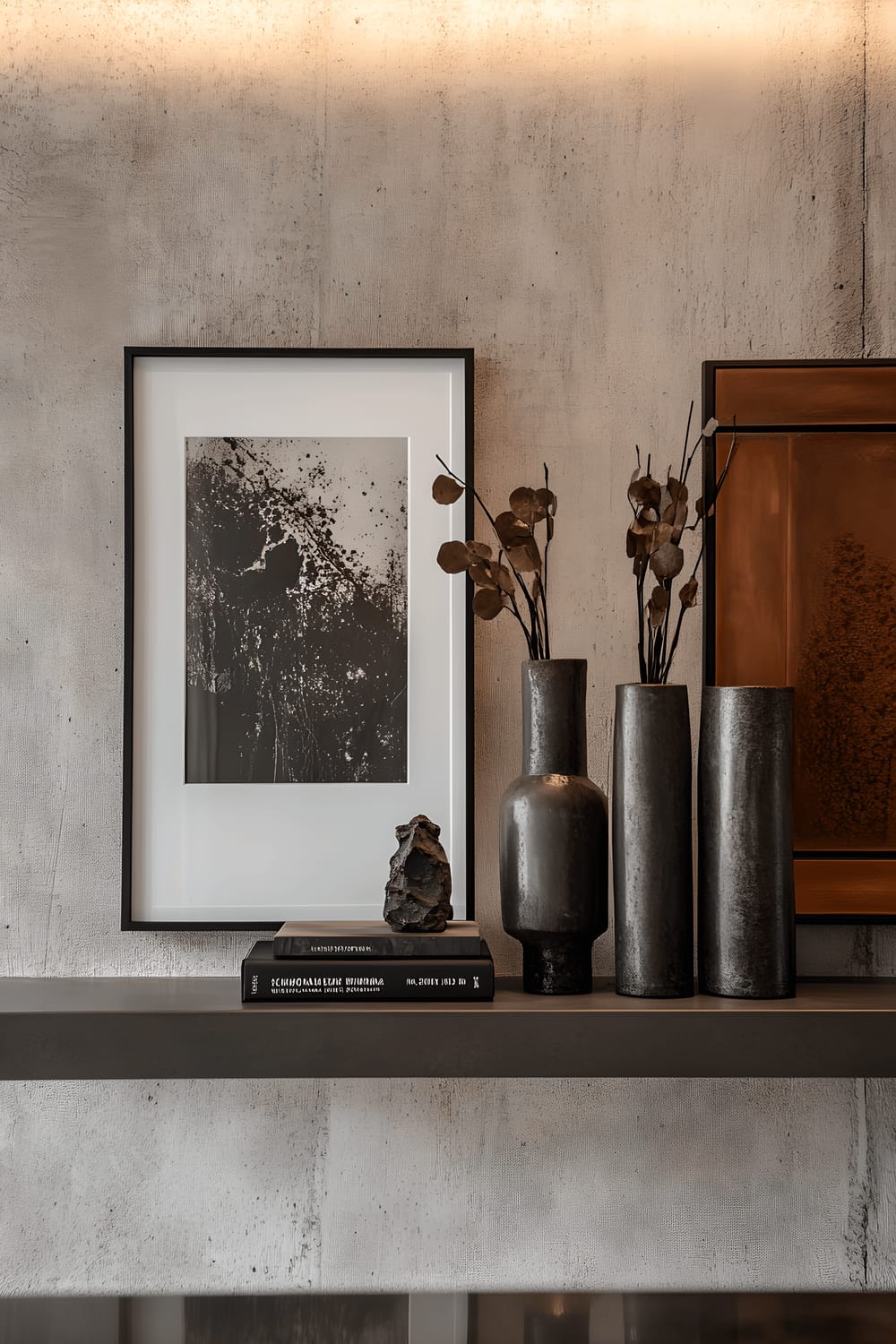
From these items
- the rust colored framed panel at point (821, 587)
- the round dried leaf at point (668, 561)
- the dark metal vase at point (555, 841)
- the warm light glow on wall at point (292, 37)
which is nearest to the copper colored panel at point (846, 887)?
the rust colored framed panel at point (821, 587)

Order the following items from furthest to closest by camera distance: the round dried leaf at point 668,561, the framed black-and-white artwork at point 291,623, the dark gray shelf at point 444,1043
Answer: the framed black-and-white artwork at point 291,623 → the round dried leaf at point 668,561 → the dark gray shelf at point 444,1043

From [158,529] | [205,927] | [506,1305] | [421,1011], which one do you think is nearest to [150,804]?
[205,927]

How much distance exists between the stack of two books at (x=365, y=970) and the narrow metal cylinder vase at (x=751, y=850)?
24 cm

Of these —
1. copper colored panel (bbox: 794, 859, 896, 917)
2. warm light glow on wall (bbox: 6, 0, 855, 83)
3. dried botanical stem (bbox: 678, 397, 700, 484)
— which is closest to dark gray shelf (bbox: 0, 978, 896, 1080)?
copper colored panel (bbox: 794, 859, 896, 917)

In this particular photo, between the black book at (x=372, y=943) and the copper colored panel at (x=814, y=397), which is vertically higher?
the copper colored panel at (x=814, y=397)

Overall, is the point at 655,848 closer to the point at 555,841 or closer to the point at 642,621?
the point at 555,841

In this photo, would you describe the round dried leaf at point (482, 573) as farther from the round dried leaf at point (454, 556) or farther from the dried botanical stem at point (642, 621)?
the dried botanical stem at point (642, 621)

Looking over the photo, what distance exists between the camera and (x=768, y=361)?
1197 millimetres

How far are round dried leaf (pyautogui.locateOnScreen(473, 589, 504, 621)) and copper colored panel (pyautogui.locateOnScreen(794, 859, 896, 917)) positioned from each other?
1.49ft

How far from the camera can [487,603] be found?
1.08m

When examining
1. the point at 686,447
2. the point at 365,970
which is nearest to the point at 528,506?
the point at 686,447

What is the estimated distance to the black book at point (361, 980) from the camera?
0.99m

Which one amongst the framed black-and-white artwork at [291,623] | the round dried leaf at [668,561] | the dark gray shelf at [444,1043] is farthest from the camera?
the framed black-and-white artwork at [291,623]

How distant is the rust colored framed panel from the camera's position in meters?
1.18
